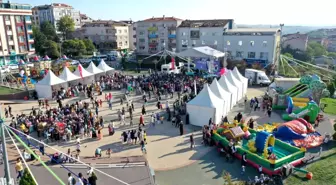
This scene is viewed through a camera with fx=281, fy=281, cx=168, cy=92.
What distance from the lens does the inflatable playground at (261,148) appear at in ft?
46.7

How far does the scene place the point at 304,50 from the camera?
88312mm

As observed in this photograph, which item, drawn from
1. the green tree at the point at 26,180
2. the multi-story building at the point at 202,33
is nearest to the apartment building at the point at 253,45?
the multi-story building at the point at 202,33

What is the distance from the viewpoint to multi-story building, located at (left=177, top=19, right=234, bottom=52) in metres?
49.9

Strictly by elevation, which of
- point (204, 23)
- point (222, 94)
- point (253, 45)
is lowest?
point (222, 94)

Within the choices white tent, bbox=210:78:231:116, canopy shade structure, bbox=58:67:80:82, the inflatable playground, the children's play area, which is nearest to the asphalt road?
the children's play area

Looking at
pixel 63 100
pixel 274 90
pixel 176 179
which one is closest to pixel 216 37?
pixel 274 90

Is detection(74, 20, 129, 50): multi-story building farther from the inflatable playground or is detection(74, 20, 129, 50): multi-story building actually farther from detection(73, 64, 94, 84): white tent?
the inflatable playground

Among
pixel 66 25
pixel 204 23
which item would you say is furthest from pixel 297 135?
pixel 66 25

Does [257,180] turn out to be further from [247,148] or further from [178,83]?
[178,83]

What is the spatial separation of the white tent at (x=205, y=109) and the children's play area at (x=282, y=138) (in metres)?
1.62

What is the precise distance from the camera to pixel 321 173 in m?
14.2

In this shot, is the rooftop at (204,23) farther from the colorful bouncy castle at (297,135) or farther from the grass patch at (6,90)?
the colorful bouncy castle at (297,135)

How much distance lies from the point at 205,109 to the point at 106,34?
59.8 meters

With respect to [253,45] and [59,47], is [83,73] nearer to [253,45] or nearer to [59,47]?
[253,45]
